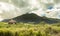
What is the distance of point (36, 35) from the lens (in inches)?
835

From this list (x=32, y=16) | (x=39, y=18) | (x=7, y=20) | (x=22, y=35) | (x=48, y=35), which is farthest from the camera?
(x=32, y=16)

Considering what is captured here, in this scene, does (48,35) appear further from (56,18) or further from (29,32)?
(56,18)

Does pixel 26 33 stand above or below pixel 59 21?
above

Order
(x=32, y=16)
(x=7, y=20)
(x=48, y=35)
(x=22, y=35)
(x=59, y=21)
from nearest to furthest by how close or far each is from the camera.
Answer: (x=22, y=35)
(x=48, y=35)
(x=7, y=20)
(x=59, y=21)
(x=32, y=16)

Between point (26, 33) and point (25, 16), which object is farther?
point (25, 16)

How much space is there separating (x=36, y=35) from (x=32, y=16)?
1168 inches

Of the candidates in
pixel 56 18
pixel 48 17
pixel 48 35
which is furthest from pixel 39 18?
pixel 48 35

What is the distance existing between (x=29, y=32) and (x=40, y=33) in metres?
1.19

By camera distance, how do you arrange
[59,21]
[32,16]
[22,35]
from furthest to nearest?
[32,16]
[59,21]
[22,35]

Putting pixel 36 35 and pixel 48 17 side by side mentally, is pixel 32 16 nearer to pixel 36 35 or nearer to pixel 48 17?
pixel 48 17

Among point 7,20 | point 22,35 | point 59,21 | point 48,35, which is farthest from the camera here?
point 59,21

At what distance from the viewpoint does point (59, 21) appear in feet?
137

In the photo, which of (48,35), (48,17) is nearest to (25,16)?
(48,17)

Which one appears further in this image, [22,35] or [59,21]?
[59,21]
